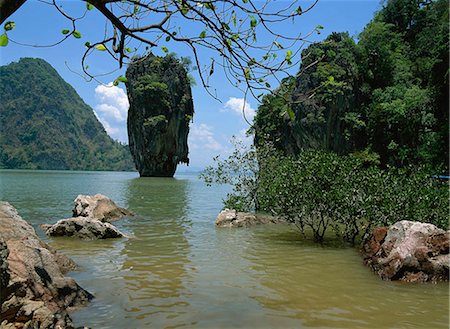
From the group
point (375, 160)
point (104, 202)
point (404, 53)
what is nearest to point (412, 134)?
point (375, 160)

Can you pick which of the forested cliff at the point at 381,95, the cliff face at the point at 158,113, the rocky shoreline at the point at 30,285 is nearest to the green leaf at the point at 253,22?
→ the rocky shoreline at the point at 30,285

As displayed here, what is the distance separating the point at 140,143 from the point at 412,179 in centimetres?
5668

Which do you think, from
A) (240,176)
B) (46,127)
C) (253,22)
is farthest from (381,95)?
(46,127)

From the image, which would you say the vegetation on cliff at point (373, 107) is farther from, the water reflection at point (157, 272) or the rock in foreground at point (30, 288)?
the rock in foreground at point (30, 288)

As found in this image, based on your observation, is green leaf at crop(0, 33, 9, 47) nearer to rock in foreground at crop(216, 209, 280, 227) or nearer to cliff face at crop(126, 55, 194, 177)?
rock in foreground at crop(216, 209, 280, 227)

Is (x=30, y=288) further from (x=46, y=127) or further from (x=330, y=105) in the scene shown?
(x=46, y=127)

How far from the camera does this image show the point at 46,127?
451 feet

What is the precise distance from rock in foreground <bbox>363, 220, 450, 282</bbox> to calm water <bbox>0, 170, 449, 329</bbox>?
0.32 metres

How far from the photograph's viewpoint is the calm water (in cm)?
605

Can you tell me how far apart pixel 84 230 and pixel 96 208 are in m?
4.27

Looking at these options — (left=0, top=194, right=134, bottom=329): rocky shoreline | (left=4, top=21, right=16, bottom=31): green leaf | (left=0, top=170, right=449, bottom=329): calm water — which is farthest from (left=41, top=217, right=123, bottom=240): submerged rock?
(left=4, top=21, right=16, bottom=31): green leaf

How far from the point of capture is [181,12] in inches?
137

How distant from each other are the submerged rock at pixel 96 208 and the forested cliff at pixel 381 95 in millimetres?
17439

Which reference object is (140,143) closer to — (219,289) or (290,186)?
(290,186)
